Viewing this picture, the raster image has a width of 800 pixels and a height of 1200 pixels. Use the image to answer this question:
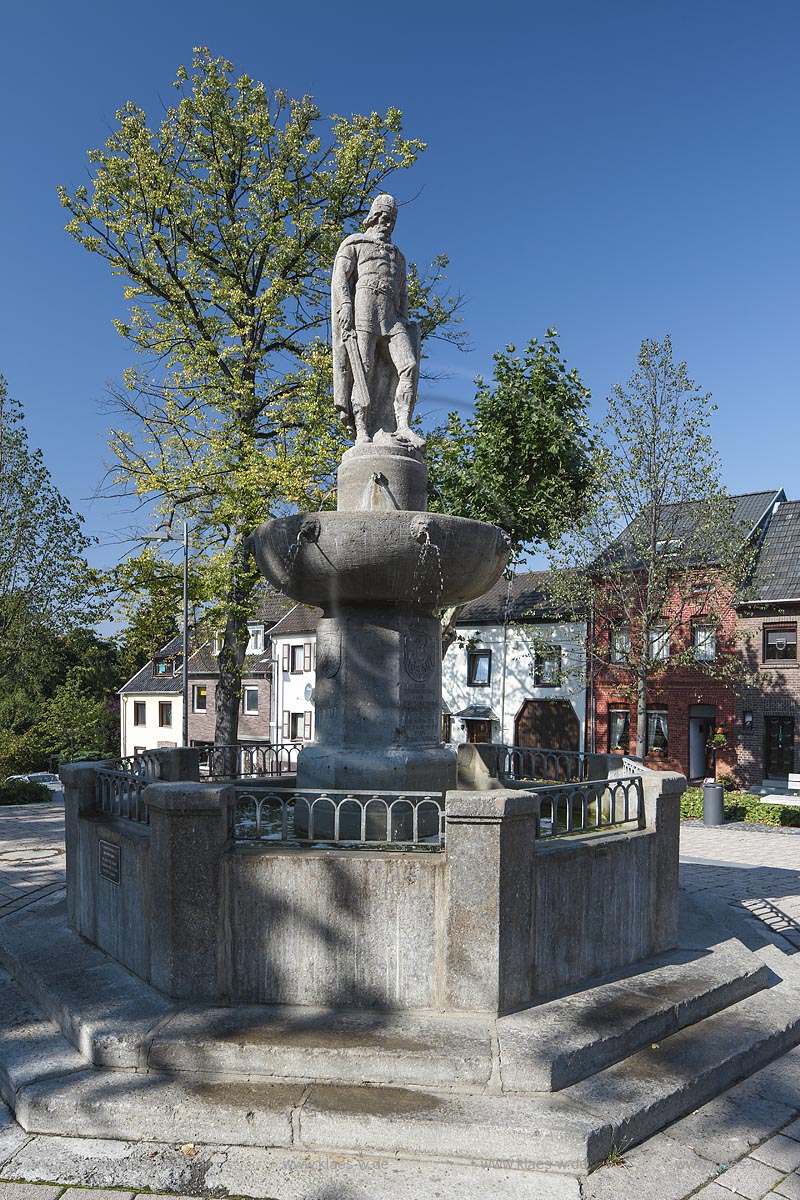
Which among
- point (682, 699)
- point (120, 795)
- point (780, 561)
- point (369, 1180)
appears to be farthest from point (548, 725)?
point (369, 1180)

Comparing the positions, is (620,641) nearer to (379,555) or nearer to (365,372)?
(365,372)

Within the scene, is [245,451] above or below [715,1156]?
above

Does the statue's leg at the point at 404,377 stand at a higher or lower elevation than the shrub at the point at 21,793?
higher

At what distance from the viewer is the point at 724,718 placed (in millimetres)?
28969

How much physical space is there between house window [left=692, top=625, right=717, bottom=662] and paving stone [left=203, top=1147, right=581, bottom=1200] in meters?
25.8

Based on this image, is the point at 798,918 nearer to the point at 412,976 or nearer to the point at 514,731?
the point at 412,976

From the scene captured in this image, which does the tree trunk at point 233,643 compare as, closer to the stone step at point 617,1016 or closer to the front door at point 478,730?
the stone step at point 617,1016

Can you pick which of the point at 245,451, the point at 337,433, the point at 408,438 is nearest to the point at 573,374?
the point at 337,433

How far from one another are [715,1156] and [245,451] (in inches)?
615

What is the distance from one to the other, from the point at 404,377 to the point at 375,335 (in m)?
0.46

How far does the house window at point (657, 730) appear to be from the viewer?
3072 cm

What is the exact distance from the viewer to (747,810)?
69.4 feet

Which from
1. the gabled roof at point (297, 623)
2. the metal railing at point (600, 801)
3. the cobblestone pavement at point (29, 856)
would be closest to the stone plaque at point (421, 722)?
the metal railing at point (600, 801)

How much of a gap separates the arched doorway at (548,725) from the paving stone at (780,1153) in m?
29.0
